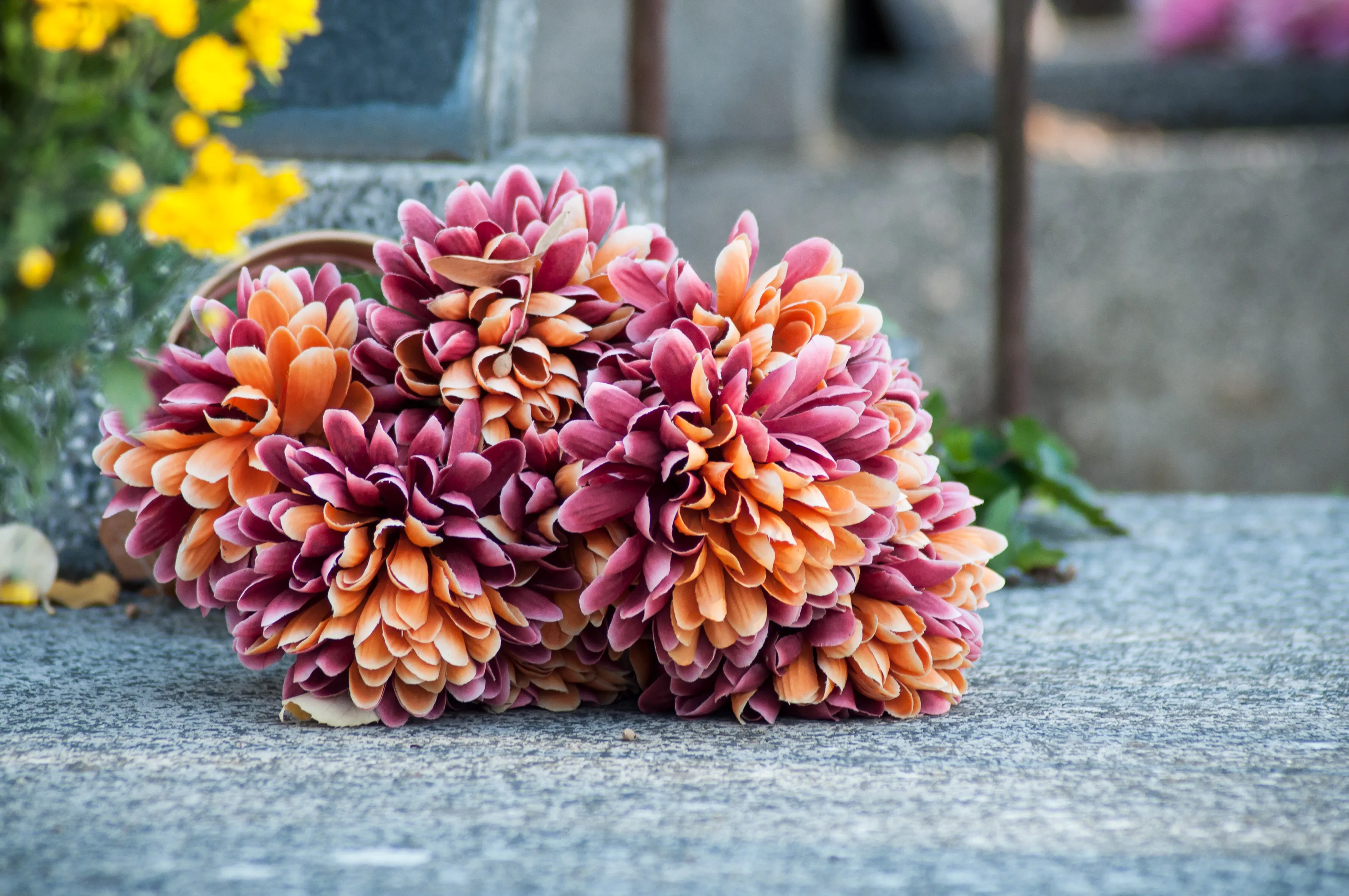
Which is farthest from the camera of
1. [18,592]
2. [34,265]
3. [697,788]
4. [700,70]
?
[700,70]

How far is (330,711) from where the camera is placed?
1.06 meters

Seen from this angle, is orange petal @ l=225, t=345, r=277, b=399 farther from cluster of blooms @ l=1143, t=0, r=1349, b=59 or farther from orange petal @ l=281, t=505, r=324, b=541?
cluster of blooms @ l=1143, t=0, r=1349, b=59

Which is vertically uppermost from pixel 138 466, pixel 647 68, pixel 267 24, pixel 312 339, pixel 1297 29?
pixel 1297 29

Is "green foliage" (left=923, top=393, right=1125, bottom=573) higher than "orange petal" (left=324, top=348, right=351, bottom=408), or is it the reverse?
"orange petal" (left=324, top=348, right=351, bottom=408)

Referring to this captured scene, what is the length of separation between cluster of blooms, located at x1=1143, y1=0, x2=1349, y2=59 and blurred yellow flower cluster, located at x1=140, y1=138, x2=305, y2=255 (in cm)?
409

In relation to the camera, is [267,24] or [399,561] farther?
[399,561]

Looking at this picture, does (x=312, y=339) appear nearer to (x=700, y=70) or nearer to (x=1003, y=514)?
(x=1003, y=514)

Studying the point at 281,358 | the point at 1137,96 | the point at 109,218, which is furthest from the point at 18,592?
the point at 1137,96

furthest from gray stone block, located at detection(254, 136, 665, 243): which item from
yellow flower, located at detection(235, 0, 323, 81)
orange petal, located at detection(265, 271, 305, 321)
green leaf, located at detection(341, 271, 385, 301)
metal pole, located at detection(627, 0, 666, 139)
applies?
yellow flower, located at detection(235, 0, 323, 81)

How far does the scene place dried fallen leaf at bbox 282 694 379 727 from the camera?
105cm

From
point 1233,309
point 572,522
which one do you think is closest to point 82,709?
point 572,522

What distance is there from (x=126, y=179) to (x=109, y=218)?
27 millimetres

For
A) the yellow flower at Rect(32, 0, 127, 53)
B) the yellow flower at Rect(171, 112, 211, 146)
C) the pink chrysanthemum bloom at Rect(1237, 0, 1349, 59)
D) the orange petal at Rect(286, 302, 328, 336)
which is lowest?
the orange petal at Rect(286, 302, 328, 336)

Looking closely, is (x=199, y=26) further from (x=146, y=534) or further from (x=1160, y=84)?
(x=1160, y=84)
